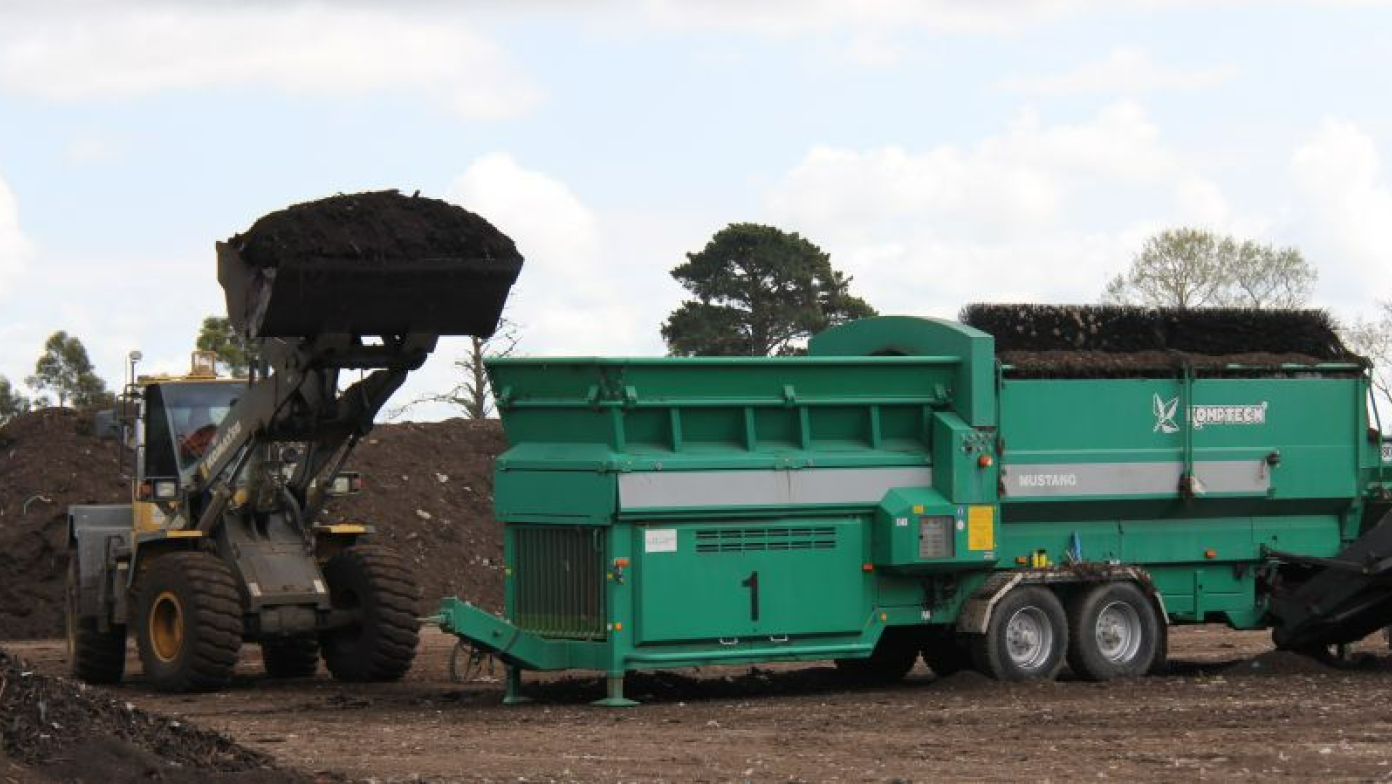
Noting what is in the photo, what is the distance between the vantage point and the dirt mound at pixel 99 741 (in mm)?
11727

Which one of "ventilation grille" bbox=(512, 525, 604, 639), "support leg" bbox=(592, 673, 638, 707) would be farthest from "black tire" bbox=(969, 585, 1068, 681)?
"ventilation grille" bbox=(512, 525, 604, 639)

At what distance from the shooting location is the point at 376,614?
19.0 m

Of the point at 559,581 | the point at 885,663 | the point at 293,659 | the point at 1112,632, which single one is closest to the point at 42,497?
the point at 293,659

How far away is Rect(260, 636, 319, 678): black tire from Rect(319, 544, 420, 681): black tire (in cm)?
91

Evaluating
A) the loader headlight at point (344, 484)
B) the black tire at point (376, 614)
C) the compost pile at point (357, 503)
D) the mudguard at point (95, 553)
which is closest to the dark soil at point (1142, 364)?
the black tire at point (376, 614)

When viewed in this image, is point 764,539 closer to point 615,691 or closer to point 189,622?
point 615,691

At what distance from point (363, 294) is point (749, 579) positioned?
11.8 feet

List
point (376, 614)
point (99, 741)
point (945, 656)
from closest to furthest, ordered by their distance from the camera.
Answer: point (99, 741)
point (376, 614)
point (945, 656)

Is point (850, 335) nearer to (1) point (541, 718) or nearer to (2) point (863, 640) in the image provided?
(2) point (863, 640)

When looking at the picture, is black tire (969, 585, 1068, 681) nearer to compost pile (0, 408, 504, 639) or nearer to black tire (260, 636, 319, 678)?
black tire (260, 636, 319, 678)

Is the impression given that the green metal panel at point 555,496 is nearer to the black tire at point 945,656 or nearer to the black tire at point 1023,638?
the black tire at point 1023,638

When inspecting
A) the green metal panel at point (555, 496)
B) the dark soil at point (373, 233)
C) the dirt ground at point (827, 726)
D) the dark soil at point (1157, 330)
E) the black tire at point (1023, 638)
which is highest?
the dark soil at point (373, 233)

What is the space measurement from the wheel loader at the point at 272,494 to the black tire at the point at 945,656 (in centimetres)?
428

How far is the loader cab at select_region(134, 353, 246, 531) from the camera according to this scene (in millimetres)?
20391
